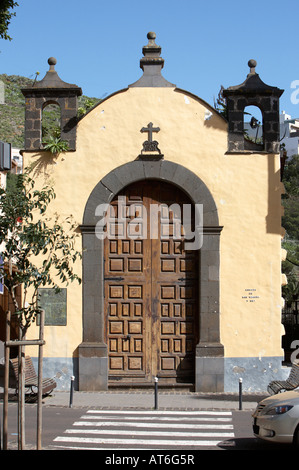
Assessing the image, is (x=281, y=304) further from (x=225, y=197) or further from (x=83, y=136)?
(x=83, y=136)

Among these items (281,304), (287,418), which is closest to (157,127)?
(281,304)

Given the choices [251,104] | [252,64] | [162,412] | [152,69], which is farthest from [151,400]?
[252,64]

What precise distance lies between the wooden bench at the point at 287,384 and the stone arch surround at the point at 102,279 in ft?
4.58

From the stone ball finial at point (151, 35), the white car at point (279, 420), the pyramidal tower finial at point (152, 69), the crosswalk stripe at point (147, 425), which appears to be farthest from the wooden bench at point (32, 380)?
the stone ball finial at point (151, 35)

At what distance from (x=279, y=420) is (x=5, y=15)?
32.0 ft

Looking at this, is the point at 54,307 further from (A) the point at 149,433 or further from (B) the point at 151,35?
(B) the point at 151,35

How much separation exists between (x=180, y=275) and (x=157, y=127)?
11.4 ft

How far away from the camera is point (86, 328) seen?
1592cm

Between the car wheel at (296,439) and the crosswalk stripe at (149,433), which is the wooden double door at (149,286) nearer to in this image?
the crosswalk stripe at (149,433)

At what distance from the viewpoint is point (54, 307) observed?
16031mm

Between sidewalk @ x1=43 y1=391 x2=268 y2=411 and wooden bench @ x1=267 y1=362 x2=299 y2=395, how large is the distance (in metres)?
0.48

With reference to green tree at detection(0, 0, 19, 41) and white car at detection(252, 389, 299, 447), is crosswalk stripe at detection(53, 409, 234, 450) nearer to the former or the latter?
white car at detection(252, 389, 299, 447)

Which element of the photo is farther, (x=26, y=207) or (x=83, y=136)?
(x=83, y=136)

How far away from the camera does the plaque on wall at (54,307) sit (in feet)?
52.4
